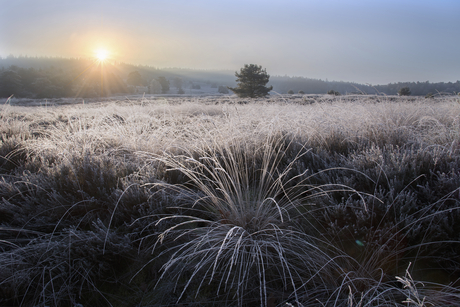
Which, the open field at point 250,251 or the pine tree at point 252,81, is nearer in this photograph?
the open field at point 250,251

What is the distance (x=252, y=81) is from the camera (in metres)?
35.0

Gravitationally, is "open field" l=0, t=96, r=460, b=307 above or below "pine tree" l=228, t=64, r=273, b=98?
below

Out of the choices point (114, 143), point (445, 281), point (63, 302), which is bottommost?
point (63, 302)

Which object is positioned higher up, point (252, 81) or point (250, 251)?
point (252, 81)

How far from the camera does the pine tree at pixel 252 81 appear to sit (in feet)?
113

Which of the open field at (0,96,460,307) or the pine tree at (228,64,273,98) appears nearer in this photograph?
the open field at (0,96,460,307)

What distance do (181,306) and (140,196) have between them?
106cm

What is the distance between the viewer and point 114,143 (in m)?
3.79

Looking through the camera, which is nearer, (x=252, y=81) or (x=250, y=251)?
(x=250, y=251)

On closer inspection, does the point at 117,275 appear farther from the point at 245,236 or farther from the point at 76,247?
the point at 245,236

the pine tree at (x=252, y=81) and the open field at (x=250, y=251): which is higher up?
the pine tree at (x=252, y=81)

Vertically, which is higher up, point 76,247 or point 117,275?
point 76,247

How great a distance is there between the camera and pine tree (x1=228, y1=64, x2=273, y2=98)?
113ft

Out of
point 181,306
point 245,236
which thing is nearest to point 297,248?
point 245,236
